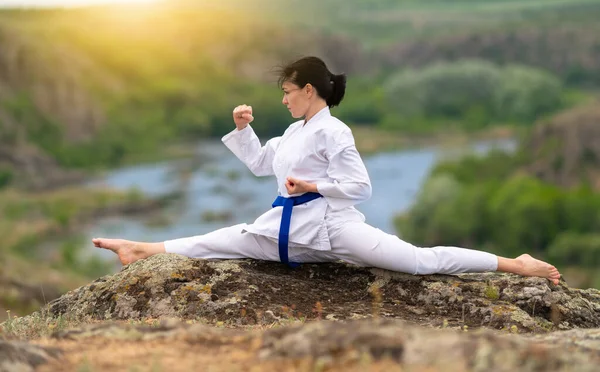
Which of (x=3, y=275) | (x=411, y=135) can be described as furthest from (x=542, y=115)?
(x=3, y=275)

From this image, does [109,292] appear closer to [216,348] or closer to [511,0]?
[216,348]

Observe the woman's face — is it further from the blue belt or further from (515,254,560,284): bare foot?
(515,254,560,284): bare foot

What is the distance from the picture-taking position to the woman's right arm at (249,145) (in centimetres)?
617

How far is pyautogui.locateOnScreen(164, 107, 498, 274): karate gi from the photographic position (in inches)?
221

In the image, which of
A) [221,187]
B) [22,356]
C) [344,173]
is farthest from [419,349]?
[221,187]

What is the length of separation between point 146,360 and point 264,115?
86152 millimetres

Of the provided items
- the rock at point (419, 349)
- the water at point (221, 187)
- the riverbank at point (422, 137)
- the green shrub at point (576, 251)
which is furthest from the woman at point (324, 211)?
the riverbank at point (422, 137)

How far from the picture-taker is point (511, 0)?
156 metres

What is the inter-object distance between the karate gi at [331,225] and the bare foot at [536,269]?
8.9 inches

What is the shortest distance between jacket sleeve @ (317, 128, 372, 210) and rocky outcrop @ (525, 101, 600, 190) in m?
81.3

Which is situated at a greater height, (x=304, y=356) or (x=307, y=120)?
(x=307, y=120)

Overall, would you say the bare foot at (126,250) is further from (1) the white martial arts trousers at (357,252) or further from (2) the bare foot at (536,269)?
(2) the bare foot at (536,269)

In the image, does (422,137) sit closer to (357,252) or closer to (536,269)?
(536,269)

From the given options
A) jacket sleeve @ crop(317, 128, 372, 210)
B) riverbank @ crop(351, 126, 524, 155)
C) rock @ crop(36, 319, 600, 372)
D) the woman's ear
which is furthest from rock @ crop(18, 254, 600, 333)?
riverbank @ crop(351, 126, 524, 155)
